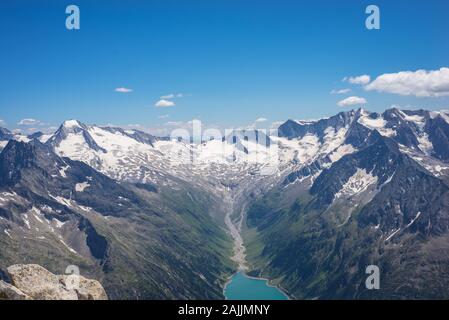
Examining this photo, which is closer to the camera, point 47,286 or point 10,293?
point 10,293

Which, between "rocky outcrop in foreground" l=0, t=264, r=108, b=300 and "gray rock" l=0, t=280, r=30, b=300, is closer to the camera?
"gray rock" l=0, t=280, r=30, b=300

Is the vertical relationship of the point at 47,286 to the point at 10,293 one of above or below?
below

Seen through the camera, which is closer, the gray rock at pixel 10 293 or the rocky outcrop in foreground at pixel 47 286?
the gray rock at pixel 10 293
